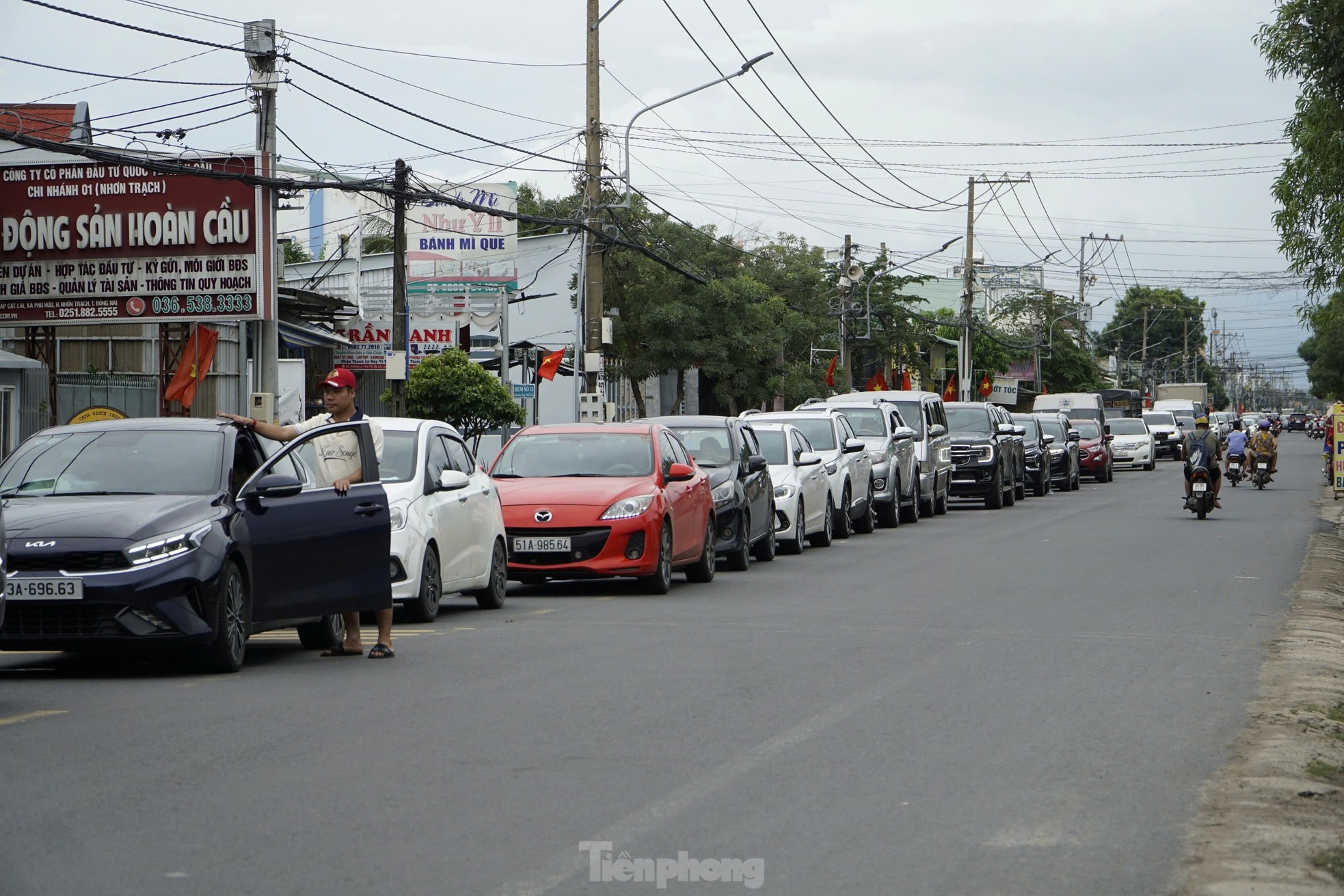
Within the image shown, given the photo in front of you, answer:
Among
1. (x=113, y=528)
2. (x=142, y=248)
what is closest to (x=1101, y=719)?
(x=113, y=528)

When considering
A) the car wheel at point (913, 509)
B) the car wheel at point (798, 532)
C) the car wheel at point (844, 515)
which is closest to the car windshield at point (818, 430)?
the car wheel at point (844, 515)

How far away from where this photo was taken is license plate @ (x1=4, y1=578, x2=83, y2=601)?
976cm

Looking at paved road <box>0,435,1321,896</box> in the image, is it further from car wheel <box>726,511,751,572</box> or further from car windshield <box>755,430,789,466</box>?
car windshield <box>755,430,789,466</box>

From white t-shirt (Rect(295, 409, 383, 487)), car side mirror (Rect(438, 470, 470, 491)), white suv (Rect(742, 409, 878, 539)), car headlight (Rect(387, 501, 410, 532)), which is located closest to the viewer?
white t-shirt (Rect(295, 409, 383, 487))

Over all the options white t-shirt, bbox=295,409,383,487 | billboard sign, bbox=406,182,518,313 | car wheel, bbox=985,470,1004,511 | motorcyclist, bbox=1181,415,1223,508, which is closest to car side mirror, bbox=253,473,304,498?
white t-shirt, bbox=295,409,383,487

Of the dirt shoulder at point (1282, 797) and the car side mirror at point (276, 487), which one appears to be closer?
the dirt shoulder at point (1282, 797)

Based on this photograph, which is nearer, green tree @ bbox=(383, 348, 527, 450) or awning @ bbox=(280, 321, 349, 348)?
green tree @ bbox=(383, 348, 527, 450)

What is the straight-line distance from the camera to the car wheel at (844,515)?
2581 centimetres

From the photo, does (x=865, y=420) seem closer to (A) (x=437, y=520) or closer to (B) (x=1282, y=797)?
(A) (x=437, y=520)

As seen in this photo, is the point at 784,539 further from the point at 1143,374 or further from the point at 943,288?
the point at 1143,374

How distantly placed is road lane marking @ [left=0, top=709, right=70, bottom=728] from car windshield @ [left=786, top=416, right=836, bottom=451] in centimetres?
1785

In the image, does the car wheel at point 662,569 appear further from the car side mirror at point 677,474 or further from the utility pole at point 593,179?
the utility pole at point 593,179

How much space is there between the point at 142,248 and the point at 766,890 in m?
23.5

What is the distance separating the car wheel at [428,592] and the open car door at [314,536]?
7.99 feet
